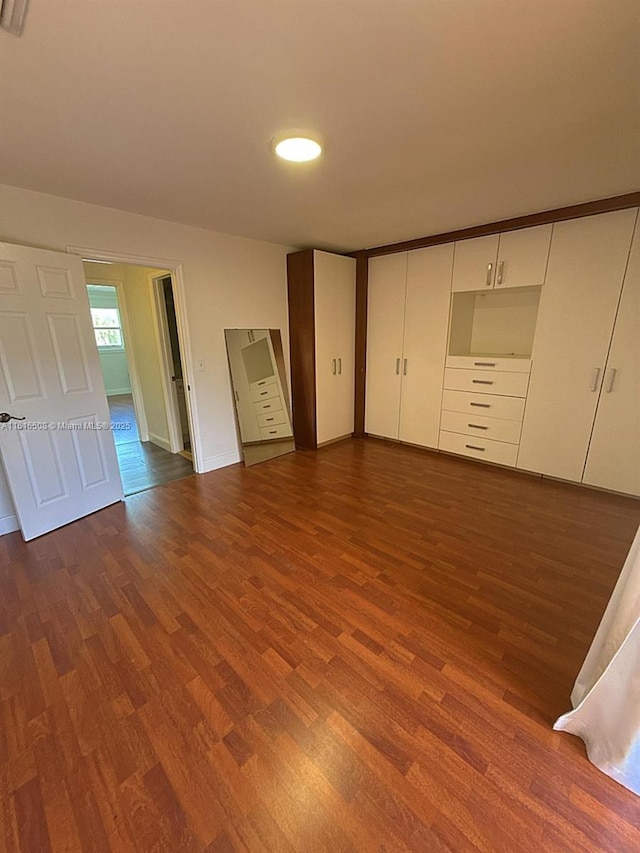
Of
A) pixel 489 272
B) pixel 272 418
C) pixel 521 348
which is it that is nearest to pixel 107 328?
pixel 272 418

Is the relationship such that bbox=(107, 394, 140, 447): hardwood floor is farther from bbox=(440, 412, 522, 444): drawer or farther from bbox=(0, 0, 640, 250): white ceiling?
bbox=(440, 412, 522, 444): drawer

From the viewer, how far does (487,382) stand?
3.64m

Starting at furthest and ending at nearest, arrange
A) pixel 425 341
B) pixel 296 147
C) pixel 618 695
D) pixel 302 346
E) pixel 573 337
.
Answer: pixel 302 346 < pixel 425 341 < pixel 573 337 < pixel 296 147 < pixel 618 695

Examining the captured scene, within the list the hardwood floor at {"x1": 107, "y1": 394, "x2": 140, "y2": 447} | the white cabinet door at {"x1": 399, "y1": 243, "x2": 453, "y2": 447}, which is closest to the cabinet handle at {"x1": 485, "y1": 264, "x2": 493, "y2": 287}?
the white cabinet door at {"x1": 399, "y1": 243, "x2": 453, "y2": 447}

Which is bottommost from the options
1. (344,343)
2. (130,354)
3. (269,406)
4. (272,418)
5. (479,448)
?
(479,448)

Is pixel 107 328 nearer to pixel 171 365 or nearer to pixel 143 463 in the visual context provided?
pixel 171 365

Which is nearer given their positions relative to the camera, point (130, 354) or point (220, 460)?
point (220, 460)

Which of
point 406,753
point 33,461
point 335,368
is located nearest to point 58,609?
point 33,461

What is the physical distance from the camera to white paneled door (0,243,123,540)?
2.31m

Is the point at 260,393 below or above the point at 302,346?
below

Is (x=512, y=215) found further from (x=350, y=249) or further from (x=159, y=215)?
(x=159, y=215)

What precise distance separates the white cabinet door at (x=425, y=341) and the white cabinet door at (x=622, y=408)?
1.48 m

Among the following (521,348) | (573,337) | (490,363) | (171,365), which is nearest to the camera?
(573,337)

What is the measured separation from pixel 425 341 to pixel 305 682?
3557 mm
